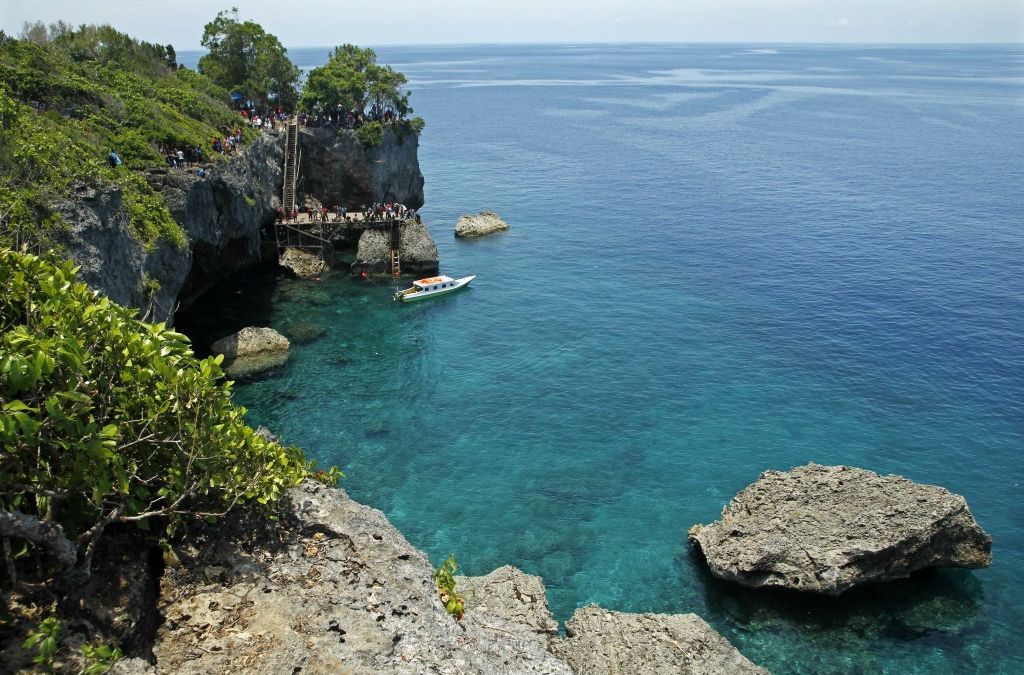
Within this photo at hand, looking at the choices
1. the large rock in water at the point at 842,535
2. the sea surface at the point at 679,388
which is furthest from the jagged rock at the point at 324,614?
the large rock in water at the point at 842,535

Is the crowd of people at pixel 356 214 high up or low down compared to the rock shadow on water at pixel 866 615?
up

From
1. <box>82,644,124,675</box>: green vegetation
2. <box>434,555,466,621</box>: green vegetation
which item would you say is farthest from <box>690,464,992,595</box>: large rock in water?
<box>82,644,124,675</box>: green vegetation

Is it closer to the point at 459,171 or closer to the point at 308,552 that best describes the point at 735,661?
the point at 308,552

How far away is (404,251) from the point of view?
71.1 meters

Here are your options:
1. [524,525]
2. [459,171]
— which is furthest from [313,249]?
[459,171]

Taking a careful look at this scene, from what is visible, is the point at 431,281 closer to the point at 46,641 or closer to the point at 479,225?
the point at 479,225

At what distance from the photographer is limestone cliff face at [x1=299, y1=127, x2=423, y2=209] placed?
77.7 metres

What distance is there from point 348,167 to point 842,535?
64.2m

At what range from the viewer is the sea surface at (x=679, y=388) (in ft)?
106

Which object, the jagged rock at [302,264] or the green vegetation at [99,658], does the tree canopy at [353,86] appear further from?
the green vegetation at [99,658]

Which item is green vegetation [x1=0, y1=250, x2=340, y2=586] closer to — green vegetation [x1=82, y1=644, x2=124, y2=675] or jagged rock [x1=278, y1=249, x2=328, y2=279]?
green vegetation [x1=82, y1=644, x2=124, y2=675]

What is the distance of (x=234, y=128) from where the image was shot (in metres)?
67.8

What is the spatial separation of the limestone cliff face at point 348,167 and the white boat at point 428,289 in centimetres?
A: 1921

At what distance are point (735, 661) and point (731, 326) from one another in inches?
1511
